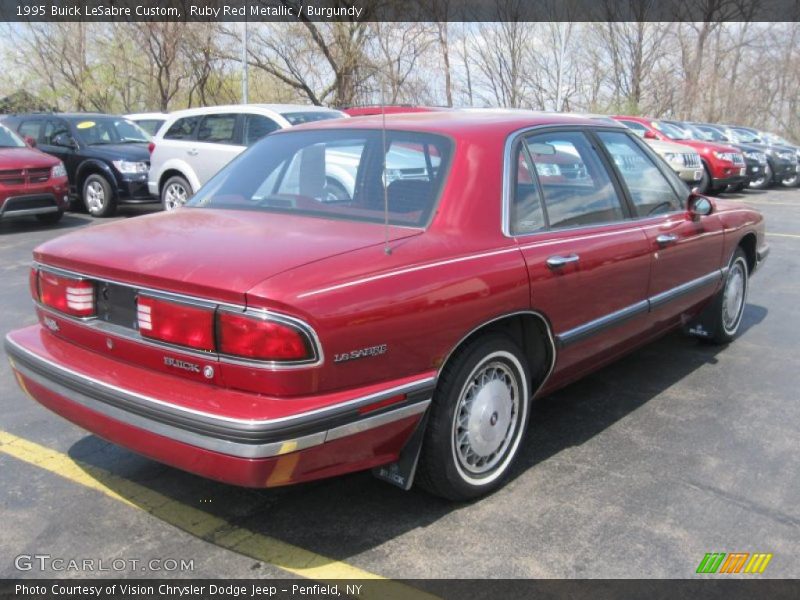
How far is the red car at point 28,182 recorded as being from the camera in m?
9.63

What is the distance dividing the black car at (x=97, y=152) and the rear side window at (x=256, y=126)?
85.0 inches

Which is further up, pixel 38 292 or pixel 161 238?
pixel 161 238

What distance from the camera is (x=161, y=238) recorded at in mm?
2936

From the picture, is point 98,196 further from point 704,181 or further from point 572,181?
point 704,181

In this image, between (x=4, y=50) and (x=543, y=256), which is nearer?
(x=543, y=256)

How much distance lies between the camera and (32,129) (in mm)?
12656

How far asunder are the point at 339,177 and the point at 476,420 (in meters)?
1.33

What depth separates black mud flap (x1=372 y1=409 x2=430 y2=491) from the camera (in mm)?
2828

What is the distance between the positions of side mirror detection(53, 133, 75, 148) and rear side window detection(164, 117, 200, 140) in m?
1.95

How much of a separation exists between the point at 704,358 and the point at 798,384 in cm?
64

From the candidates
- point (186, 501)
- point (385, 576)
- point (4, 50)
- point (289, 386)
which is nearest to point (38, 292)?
point (186, 501)

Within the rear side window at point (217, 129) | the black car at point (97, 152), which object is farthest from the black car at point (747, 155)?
the black car at point (97, 152)

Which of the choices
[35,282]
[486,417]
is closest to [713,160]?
[486,417]

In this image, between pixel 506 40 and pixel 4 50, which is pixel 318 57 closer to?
pixel 506 40
